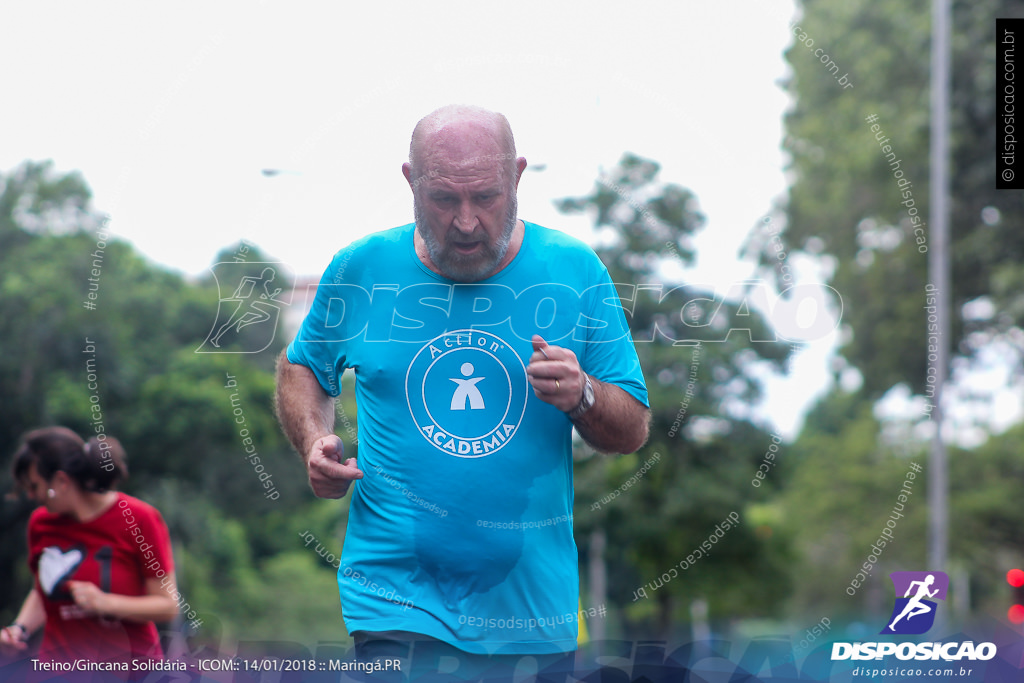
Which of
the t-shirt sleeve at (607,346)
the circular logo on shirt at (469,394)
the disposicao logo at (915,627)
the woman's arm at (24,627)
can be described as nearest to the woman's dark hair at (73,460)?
the woman's arm at (24,627)

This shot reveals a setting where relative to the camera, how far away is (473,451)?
260cm

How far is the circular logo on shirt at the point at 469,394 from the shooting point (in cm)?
261

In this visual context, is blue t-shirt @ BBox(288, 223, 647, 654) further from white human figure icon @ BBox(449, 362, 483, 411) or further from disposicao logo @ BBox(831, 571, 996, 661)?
disposicao logo @ BBox(831, 571, 996, 661)

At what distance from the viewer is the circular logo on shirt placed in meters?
2.61

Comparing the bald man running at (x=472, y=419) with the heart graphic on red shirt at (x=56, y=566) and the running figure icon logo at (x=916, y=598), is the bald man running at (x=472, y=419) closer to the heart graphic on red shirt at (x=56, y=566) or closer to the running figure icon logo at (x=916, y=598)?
the running figure icon logo at (x=916, y=598)

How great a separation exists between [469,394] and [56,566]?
229 centimetres

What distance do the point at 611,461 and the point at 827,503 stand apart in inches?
629

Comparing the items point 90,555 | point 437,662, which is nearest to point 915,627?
point 437,662

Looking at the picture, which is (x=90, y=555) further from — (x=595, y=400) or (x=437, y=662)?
(x=595, y=400)

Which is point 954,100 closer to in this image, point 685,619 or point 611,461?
point 611,461

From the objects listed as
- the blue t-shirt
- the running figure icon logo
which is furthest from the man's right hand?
the running figure icon logo

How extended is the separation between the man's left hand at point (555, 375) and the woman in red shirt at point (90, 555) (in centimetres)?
214

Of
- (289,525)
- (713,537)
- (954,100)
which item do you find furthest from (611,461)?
(289,525)

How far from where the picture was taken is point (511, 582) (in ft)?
8.63
